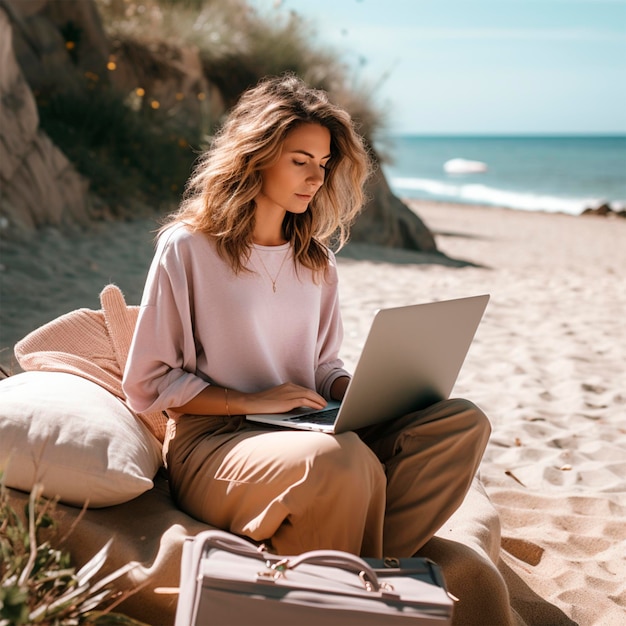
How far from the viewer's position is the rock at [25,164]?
844 cm

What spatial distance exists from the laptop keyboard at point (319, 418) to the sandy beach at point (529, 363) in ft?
2.88

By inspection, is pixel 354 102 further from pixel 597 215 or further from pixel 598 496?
pixel 597 215

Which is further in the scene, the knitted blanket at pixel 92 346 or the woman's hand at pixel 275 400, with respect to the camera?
the knitted blanket at pixel 92 346

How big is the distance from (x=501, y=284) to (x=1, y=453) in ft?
25.4

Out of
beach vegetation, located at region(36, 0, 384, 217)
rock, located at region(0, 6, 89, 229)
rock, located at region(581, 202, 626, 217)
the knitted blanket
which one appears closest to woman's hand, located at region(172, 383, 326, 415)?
the knitted blanket

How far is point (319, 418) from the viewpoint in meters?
2.47

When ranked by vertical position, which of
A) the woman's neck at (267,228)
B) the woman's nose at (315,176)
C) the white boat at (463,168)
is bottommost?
the white boat at (463,168)

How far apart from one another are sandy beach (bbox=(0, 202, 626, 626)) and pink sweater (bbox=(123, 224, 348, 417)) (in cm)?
107

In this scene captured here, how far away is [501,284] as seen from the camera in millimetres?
9461

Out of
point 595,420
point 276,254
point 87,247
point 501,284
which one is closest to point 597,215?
point 501,284

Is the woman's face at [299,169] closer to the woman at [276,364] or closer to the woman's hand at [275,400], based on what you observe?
the woman at [276,364]

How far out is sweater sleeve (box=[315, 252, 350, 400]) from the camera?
2.94 metres

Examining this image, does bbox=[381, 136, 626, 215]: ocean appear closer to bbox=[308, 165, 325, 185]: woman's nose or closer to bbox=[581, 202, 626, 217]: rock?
bbox=[581, 202, 626, 217]: rock

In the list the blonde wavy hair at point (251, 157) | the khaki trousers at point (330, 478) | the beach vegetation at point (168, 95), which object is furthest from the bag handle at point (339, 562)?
the beach vegetation at point (168, 95)
